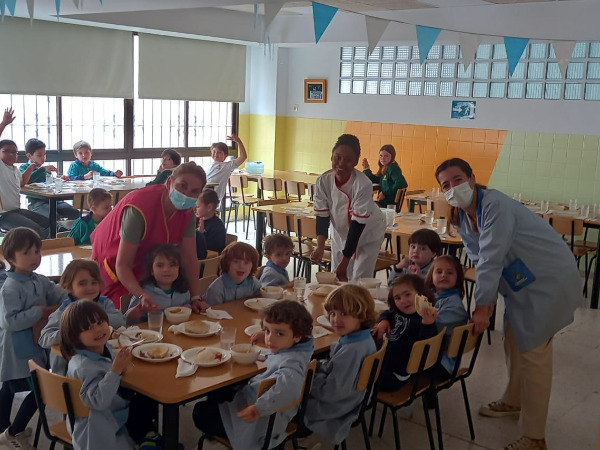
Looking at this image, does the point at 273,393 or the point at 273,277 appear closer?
the point at 273,393

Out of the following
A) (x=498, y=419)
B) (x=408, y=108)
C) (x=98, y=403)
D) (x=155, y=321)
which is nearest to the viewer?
(x=98, y=403)

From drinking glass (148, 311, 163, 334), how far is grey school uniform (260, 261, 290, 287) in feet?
3.61

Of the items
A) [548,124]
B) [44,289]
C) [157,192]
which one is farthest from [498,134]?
[44,289]

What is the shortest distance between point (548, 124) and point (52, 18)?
6044mm

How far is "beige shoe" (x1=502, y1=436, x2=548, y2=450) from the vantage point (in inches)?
140

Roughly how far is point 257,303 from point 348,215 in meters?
1.34

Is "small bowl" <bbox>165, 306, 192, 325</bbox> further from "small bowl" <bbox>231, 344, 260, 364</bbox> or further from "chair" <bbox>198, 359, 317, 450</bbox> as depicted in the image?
"chair" <bbox>198, 359, 317, 450</bbox>

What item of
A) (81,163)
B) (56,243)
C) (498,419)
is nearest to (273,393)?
(498,419)

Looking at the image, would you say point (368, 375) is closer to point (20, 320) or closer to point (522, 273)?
point (522, 273)

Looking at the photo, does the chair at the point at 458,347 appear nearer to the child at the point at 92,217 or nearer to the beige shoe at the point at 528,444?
the beige shoe at the point at 528,444

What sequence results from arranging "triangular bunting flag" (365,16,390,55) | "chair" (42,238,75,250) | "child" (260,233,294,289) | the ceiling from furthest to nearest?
the ceiling
"triangular bunting flag" (365,16,390,55)
"chair" (42,238,75,250)
"child" (260,233,294,289)

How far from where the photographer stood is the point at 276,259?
419 centimetres

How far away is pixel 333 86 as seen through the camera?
33.8 feet

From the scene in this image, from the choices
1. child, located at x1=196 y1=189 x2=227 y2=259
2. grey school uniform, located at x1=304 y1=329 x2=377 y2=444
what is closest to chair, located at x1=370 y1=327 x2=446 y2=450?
grey school uniform, located at x1=304 y1=329 x2=377 y2=444
